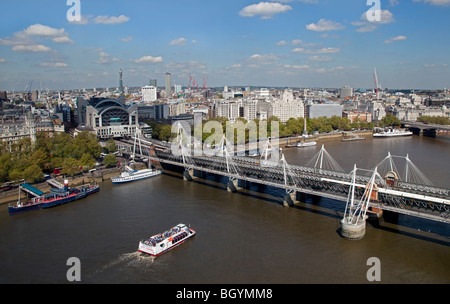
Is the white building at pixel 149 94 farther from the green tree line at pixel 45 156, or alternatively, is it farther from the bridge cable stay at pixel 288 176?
the bridge cable stay at pixel 288 176

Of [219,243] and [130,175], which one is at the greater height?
[130,175]

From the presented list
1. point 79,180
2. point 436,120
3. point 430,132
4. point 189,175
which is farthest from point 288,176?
point 436,120

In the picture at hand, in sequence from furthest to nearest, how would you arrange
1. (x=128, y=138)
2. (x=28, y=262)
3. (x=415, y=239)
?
1. (x=128, y=138)
2. (x=415, y=239)
3. (x=28, y=262)

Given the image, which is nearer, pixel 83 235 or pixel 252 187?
pixel 83 235

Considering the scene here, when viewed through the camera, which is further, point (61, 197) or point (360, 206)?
point (61, 197)

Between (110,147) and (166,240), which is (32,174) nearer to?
(110,147)

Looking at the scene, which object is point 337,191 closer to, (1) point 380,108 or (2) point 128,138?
(2) point 128,138
